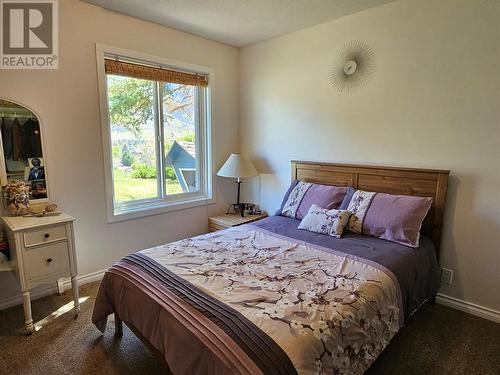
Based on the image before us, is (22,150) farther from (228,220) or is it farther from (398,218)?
(398,218)

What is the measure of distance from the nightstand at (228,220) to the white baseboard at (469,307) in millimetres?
1870

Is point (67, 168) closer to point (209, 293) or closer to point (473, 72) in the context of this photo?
point (209, 293)

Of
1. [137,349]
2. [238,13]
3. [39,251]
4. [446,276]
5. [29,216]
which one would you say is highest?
[238,13]

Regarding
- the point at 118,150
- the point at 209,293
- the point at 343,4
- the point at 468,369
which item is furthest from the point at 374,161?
the point at 118,150

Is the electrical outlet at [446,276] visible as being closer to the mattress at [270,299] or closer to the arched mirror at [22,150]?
the mattress at [270,299]

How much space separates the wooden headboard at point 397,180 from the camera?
229cm

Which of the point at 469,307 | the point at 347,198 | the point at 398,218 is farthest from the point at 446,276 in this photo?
the point at 347,198

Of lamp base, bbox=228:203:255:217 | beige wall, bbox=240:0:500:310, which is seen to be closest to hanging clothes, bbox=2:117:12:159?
lamp base, bbox=228:203:255:217

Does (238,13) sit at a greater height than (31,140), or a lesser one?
greater

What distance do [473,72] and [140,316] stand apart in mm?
2714

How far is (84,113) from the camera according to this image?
260cm

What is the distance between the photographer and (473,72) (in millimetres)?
2129

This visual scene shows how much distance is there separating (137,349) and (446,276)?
7.79ft

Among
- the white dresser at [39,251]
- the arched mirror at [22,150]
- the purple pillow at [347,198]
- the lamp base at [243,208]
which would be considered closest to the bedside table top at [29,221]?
the white dresser at [39,251]
